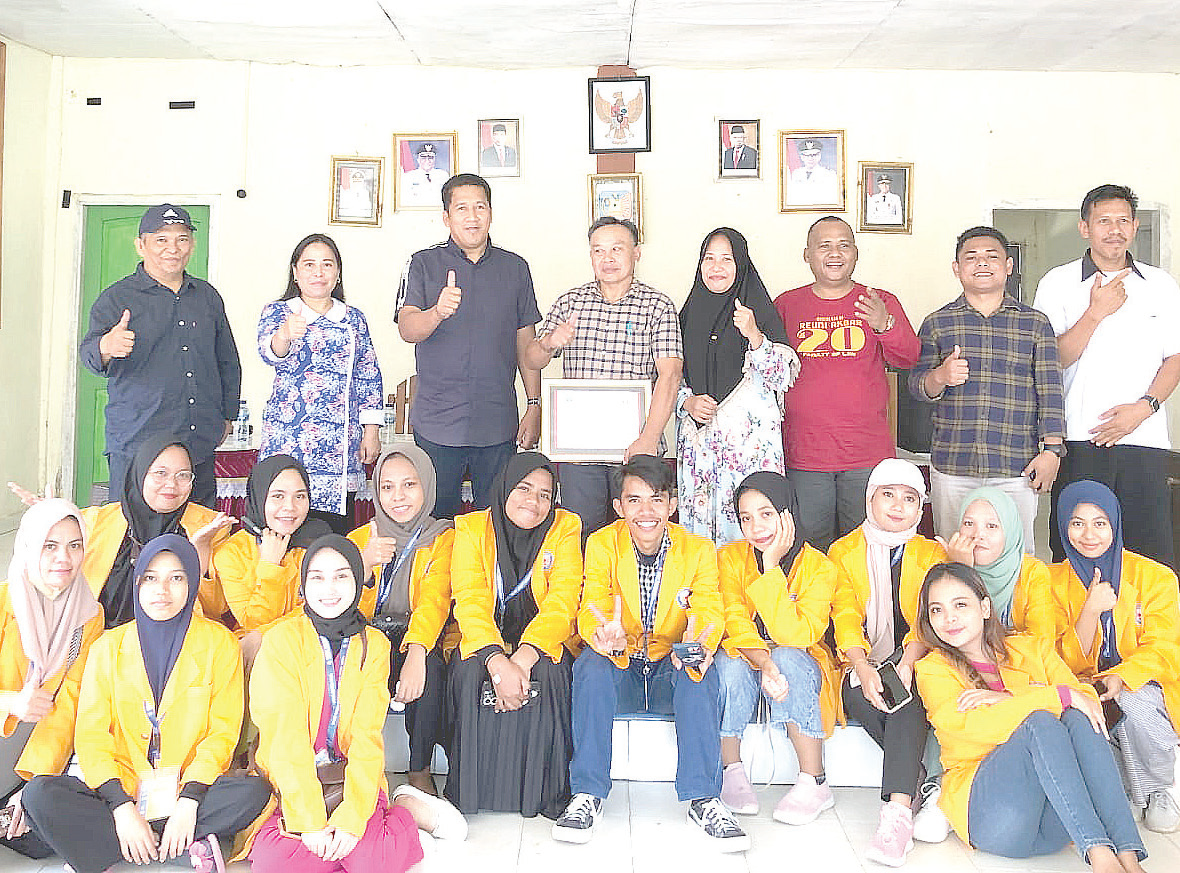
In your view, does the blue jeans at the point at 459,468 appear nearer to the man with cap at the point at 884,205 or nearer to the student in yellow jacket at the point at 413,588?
the student in yellow jacket at the point at 413,588

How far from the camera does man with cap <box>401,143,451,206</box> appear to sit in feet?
20.2

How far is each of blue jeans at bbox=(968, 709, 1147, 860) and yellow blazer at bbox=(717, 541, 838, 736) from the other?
0.50 m

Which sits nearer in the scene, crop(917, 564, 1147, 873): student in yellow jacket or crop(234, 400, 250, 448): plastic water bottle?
crop(917, 564, 1147, 873): student in yellow jacket

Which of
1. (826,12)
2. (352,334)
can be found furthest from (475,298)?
(826,12)

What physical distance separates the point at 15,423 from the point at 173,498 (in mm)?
3751

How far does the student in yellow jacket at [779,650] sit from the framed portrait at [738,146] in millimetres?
3570

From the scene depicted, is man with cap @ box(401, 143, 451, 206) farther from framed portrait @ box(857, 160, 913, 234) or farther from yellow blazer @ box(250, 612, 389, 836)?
yellow blazer @ box(250, 612, 389, 836)

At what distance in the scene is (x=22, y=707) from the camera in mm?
2494

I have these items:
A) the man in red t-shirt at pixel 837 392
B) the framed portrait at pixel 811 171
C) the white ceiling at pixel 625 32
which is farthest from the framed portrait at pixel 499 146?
the man in red t-shirt at pixel 837 392

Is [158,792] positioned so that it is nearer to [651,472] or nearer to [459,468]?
[459,468]

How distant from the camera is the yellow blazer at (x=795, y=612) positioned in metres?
2.94

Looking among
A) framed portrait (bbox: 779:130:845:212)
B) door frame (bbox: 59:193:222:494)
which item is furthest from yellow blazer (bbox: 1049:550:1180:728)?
door frame (bbox: 59:193:222:494)

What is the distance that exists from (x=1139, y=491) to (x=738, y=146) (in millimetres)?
3453

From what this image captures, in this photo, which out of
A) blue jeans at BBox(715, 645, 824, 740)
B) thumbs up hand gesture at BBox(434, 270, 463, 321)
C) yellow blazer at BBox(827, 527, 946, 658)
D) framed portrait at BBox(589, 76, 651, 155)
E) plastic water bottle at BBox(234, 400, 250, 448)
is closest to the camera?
blue jeans at BBox(715, 645, 824, 740)
